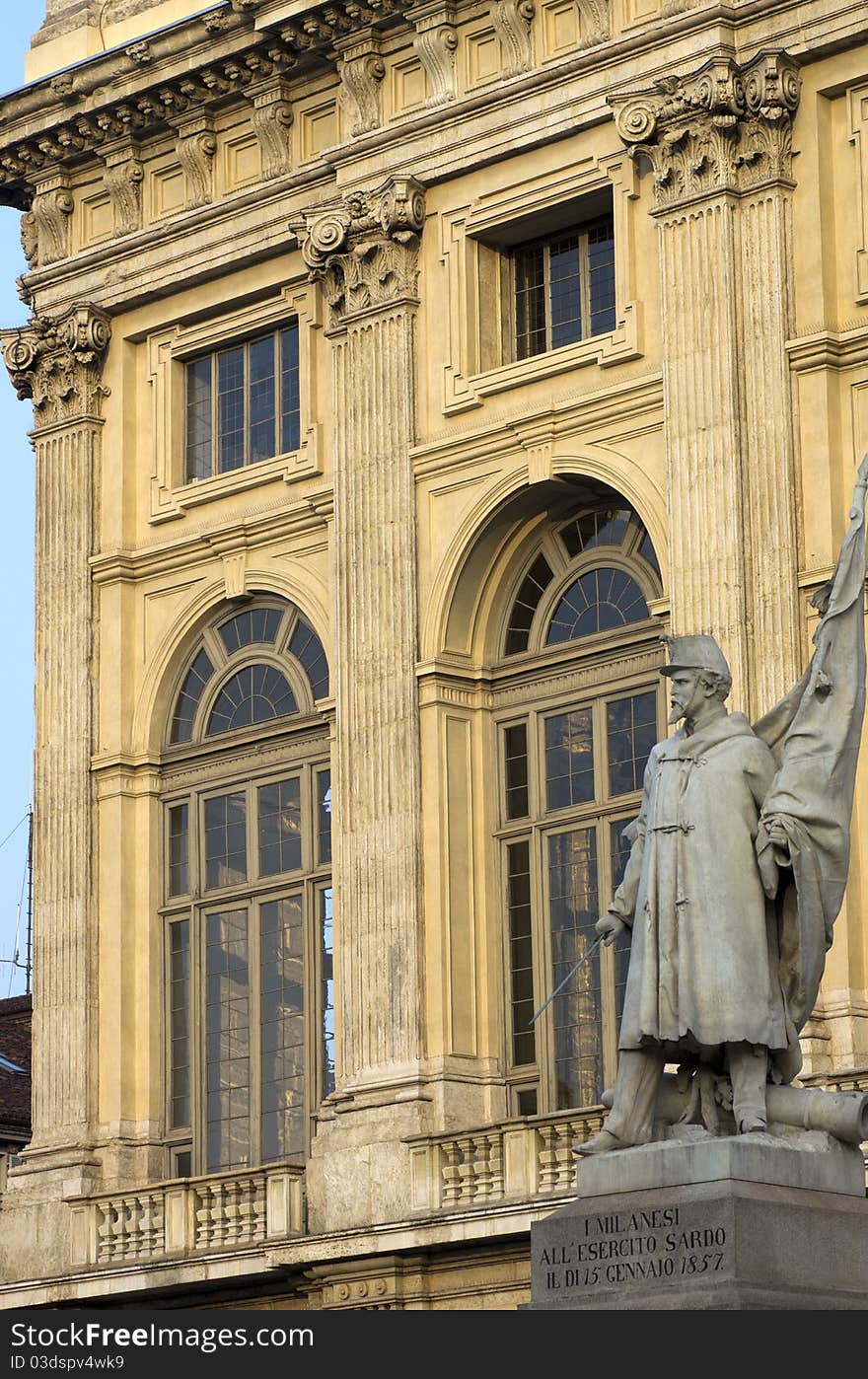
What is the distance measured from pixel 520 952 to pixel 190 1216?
4.26 m

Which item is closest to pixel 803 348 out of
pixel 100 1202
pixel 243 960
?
pixel 243 960

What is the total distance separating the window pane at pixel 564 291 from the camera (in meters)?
31.6

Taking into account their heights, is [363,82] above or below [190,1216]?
above

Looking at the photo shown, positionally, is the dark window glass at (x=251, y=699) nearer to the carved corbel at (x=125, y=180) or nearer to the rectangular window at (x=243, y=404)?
the rectangular window at (x=243, y=404)

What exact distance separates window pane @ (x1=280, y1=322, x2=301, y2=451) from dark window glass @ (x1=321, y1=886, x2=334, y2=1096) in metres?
4.88

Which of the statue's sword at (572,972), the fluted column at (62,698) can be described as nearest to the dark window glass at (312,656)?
the fluted column at (62,698)

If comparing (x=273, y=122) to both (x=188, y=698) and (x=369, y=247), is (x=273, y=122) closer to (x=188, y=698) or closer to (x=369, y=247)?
(x=369, y=247)

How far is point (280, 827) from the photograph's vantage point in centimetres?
3378

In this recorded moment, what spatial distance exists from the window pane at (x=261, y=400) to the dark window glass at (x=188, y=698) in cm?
232

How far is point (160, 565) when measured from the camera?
35219 millimetres

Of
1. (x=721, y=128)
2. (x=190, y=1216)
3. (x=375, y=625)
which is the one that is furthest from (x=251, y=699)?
(x=721, y=128)

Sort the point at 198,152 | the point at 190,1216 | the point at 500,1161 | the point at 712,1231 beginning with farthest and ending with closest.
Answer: the point at 198,152, the point at 190,1216, the point at 500,1161, the point at 712,1231
